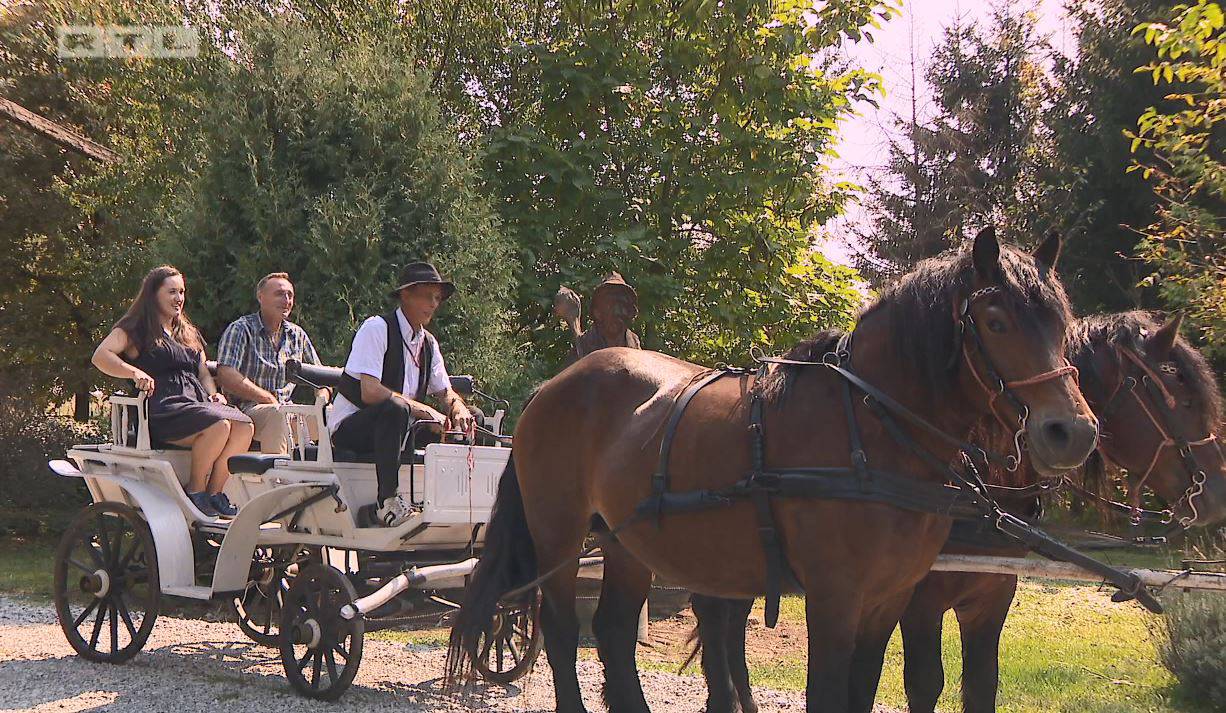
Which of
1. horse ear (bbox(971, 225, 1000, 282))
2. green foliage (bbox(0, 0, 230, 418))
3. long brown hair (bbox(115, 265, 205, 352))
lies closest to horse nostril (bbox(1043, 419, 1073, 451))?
horse ear (bbox(971, 225, 1000, 282))

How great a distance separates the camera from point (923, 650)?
441 centimetres

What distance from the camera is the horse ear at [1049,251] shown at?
141 inches

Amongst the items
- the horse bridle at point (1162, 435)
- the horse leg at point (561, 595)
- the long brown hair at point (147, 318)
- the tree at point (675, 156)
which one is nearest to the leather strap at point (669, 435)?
the horse leg at point (561, 595)

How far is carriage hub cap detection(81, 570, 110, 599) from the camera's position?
630 centimetres

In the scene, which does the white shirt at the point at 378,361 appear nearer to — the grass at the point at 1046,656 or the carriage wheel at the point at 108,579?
the carriage wheel at the point at 108,579

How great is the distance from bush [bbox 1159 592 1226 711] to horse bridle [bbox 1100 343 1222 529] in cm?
163

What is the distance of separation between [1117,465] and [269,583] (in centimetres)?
499

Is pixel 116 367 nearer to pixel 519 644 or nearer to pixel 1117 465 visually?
pixel 519 644

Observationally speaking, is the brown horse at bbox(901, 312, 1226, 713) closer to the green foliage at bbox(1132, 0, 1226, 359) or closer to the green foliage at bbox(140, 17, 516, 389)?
the green foliage at bbox(1132, 0, 1226, 359)

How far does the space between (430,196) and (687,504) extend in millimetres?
5337

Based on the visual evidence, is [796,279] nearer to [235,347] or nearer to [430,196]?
[430,196]

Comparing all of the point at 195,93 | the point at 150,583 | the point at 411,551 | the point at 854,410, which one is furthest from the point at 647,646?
the point at 195,93

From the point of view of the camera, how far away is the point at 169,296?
643 centimetres

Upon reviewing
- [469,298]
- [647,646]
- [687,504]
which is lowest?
[647,646]
